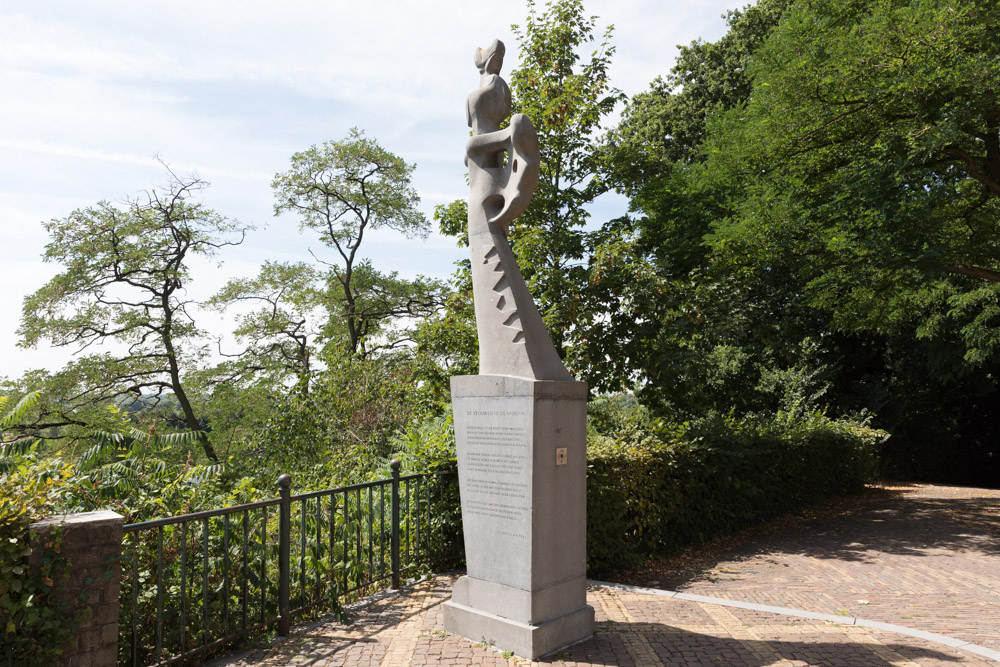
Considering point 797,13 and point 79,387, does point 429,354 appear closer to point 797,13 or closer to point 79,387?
point 797,13

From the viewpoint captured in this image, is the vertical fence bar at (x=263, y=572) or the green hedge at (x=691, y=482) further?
the green hedge at (x=691, y=482)

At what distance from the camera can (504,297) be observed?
565 cm

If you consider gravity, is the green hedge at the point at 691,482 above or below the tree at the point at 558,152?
below

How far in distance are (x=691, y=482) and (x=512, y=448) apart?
17.3 ft

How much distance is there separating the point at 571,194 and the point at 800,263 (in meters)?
6.04

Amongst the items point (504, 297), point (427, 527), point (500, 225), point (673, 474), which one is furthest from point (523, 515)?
point (673, 474)

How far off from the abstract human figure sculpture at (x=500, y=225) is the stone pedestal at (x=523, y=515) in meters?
0.25

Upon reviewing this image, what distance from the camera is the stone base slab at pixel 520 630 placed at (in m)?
4.98

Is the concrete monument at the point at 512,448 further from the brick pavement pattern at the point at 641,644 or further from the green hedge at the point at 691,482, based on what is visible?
the green hedge at the point at 691,482

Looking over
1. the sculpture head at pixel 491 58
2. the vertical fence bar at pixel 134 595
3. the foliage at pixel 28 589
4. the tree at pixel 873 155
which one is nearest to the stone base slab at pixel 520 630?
the vertical fence bar at pixel 134 595

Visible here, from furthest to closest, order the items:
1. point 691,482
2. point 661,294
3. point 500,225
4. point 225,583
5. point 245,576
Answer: point 661,294, point 691,482, point 500,225, point 245,576, point 225,583

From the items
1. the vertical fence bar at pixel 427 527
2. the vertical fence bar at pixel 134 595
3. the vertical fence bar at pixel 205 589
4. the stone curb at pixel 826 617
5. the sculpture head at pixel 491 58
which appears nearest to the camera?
the vertical fence bar at pixel 134 595

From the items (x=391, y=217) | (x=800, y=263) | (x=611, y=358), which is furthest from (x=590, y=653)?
(x=391, y=217)

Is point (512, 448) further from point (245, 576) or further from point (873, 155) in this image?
point (873, 155)
